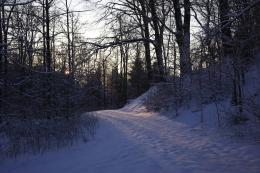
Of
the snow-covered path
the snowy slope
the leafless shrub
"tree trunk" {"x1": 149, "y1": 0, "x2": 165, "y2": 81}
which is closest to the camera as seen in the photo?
the snow-covered path

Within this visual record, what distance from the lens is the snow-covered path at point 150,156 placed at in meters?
7.36

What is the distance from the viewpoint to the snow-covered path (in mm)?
7359

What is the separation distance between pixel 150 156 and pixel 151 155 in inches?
3.9

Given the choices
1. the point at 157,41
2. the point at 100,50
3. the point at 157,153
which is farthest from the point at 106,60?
the point at 157,153

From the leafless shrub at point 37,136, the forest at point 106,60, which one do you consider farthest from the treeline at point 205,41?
the leafless shrub at point 37,136

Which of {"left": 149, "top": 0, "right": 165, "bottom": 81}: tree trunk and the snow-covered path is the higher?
{"left": 149, "top": 0, "right": 165, "bottom": 81}: tree trunk

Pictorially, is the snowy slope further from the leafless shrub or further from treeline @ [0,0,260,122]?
the leafless shrub

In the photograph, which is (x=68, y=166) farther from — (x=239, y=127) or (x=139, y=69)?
(x=139, y=69)

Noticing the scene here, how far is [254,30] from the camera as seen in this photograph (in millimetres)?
9203

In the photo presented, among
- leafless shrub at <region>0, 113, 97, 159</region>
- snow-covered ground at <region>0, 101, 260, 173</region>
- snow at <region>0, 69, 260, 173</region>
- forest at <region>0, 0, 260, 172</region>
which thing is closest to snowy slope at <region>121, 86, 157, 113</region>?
forest at <region>0, 0, 260, 172</region>

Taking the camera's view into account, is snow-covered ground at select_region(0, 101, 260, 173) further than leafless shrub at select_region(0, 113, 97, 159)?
No

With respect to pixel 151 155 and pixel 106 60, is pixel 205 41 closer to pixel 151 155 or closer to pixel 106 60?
pixel 151 155

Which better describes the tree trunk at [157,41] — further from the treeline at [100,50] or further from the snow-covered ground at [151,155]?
the snow-covered ground at [151,155]

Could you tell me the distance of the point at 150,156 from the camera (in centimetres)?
840
